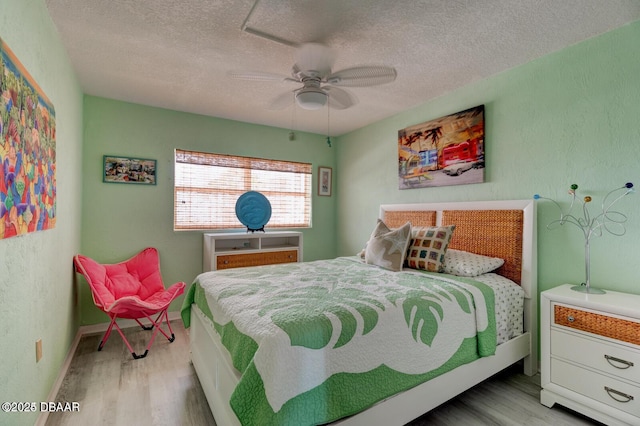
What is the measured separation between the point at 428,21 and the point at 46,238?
8.89ft

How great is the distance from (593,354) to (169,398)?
2.64m

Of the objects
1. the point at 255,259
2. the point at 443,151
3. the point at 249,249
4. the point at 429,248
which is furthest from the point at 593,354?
the point at 249,249

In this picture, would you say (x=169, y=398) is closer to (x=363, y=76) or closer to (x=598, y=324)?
(x=363, y=76)

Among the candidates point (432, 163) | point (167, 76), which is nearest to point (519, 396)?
point (432, 163)

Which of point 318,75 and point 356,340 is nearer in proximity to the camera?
point 356,340

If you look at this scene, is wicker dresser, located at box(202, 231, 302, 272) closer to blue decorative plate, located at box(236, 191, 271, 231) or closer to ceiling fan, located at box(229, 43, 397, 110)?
blue decorative plate, located at box(236, 191, 271, 231)

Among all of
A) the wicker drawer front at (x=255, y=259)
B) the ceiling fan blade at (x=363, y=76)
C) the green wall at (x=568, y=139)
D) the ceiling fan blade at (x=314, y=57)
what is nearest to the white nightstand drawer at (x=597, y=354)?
the green wall at (x=568, y=139)

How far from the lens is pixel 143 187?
338cm

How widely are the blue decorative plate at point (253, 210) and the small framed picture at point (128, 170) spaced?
1.01m

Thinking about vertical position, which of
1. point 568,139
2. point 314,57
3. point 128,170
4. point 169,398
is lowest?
point 169,398

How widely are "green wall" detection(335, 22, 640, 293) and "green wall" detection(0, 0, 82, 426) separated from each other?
317 centimetres

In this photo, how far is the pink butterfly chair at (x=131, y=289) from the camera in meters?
2.50

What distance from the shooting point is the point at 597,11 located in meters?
1.79

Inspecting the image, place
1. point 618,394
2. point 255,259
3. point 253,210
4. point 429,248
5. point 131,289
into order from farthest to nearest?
point 253,210 → point 255,259 → point 131,289 → point 429,248 → point 618,394
